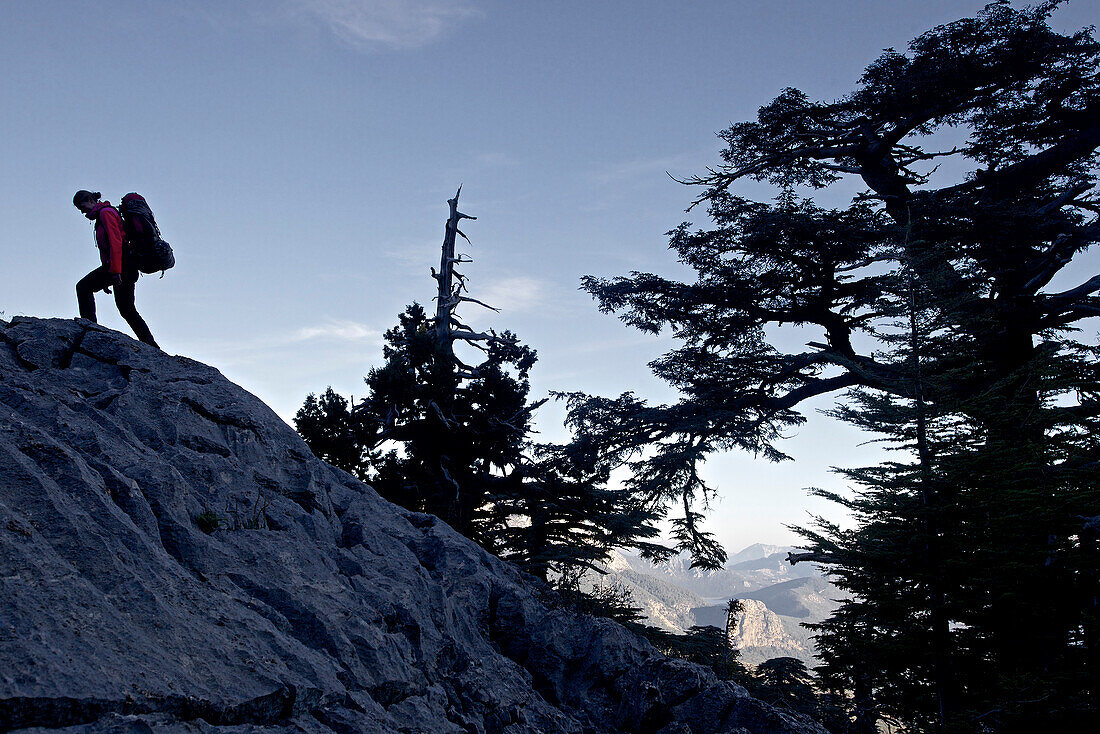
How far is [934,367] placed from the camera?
15.1 metres

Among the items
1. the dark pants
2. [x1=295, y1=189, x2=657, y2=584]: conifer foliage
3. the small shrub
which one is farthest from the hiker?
[x1=295, y1=189, x2=657, y2=584]: conifer foliage

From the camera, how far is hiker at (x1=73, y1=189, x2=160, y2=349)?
9078mm

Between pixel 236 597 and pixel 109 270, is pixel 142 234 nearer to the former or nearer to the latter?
pixel 109 270

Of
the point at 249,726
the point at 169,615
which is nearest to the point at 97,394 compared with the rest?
the point at 169,615

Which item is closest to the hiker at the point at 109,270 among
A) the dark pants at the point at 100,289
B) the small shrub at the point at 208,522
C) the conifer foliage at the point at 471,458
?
the dark pants at the point at 100,289

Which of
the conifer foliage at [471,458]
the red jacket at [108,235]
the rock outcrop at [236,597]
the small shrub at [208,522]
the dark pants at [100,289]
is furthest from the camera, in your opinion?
the conifer foliage at [471,458]

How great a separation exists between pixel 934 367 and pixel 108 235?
15.1 metres

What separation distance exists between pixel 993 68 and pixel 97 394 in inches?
791

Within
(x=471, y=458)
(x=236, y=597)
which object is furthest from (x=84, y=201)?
(x=471, y=458)

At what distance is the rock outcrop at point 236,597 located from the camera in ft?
14.9

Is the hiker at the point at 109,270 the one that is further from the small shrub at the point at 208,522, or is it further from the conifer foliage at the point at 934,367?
the conifer foliage at the point at 934,367

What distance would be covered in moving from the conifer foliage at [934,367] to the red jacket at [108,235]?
43.3ft

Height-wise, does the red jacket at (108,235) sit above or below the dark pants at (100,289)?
above

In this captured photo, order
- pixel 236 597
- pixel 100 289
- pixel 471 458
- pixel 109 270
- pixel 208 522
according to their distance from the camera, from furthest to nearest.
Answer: pixel 471 458
pixel 100 289
pixel 109 270
pixel 208 522
pixel 236 597
